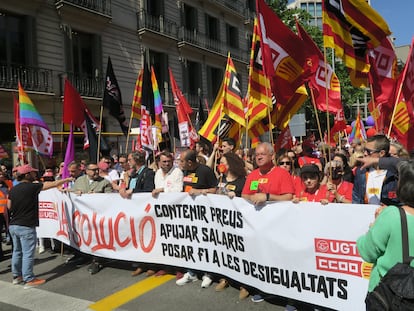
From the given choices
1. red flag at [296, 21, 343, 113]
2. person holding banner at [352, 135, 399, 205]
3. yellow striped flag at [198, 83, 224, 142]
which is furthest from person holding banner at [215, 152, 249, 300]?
yellow striped flag at [198, 83, 224, 142]

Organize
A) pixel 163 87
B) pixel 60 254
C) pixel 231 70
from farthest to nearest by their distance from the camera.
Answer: pixel 163 87 < pixel 231 70 < pixel 60 254

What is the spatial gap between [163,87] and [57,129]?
7856 mm

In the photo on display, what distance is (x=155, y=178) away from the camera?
5469mm

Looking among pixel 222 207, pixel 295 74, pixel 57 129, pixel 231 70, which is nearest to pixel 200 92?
pixel 57 129

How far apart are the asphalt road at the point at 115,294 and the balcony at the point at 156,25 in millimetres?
16360

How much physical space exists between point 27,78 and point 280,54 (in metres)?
11.8

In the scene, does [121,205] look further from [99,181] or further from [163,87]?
[163,87]

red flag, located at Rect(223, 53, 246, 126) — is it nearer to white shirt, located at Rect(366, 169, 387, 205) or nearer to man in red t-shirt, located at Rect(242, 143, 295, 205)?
man in red t-shirt, located at Rect(242, 143, 295, 205)

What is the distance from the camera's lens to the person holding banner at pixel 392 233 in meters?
2.05

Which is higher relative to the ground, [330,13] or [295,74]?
[330,13]

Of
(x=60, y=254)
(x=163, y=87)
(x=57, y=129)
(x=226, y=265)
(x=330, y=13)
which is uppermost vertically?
(x=163, y=87)

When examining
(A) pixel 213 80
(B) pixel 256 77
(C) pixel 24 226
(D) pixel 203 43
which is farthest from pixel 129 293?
(A) pixel 213 80

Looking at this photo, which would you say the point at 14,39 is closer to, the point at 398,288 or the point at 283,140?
the point at 283,140

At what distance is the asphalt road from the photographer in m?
4.07
